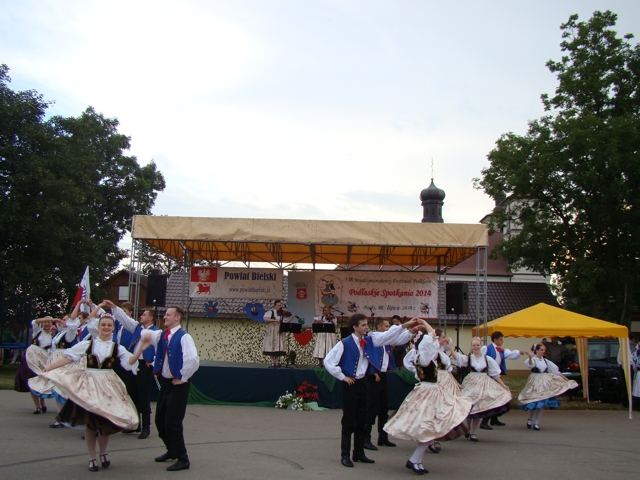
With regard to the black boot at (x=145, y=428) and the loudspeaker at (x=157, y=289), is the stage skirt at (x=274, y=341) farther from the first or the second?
the black boot at (x=145, y=428)

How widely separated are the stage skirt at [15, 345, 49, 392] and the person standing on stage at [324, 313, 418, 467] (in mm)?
5865

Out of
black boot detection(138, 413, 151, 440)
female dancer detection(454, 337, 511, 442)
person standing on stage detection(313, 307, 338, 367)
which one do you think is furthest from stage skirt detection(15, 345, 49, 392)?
female dancer detection(454, 337, 511, 442)

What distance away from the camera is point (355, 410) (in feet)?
22.7

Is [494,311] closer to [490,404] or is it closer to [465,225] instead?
[465,225]

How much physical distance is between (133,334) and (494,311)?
27.4 meters

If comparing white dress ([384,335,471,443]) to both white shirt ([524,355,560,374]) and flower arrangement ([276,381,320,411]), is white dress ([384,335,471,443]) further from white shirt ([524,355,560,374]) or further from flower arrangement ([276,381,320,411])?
flower arrangement ([276,381,320,411])

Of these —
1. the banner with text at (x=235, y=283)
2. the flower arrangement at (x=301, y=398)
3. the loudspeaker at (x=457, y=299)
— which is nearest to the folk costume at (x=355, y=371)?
the flower arrangement at (x=301, y=398)

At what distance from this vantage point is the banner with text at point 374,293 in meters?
15.7

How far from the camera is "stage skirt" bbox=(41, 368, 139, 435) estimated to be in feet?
19.8

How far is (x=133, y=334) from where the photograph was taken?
8.58 metres

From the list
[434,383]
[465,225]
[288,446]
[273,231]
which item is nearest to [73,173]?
[273,231]

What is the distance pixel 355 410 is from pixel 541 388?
509 centimetres

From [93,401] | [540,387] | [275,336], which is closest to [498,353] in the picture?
[540,387]

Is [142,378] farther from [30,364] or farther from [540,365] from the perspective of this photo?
[540,365]
